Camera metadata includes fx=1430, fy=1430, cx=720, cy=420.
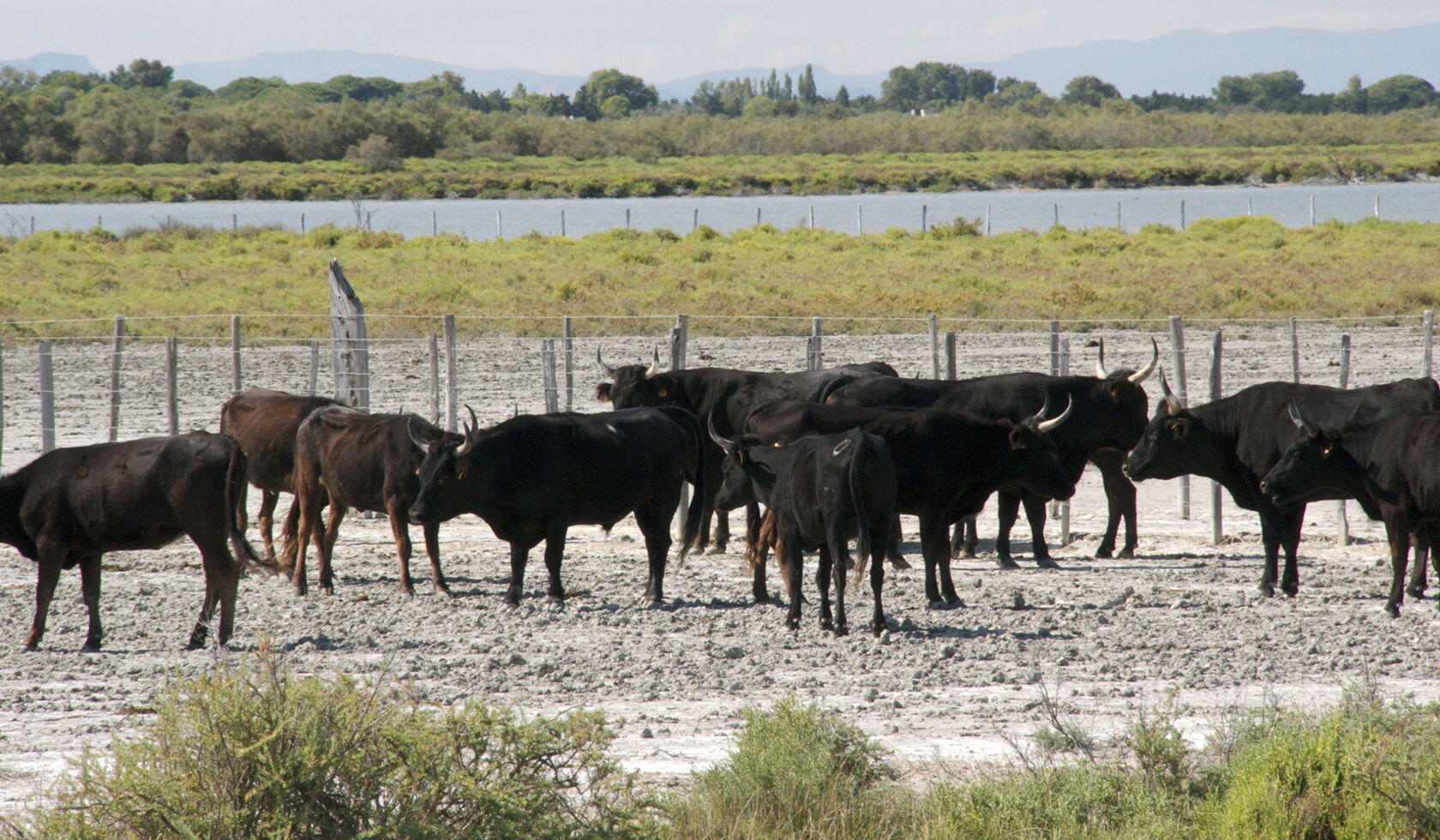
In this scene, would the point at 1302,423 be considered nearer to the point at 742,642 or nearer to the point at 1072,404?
the point at 1072,404

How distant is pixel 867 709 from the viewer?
7.04 m

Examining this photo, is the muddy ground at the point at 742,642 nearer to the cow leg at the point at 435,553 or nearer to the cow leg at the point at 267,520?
the cow leg at the point at 435,553

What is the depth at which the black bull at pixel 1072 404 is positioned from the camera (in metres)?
11.7

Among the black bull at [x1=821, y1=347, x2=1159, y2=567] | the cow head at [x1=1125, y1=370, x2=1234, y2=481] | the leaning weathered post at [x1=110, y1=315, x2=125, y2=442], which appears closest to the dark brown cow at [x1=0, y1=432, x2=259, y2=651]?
the black bull at [x1=821, y1=347, x2=1159, y2=567]

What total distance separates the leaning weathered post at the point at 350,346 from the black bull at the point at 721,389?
9.97ft

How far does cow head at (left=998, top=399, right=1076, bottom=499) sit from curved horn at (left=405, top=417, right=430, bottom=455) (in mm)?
4013

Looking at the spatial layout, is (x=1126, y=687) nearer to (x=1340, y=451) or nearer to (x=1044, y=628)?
(x=1044, y=628)

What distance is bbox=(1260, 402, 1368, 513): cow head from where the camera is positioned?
Answer: 947 centimetres

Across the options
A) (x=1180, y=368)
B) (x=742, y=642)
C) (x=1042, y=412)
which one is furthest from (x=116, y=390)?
(x=1180, y=368)

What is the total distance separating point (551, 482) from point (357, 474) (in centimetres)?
159

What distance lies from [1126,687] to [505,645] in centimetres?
353

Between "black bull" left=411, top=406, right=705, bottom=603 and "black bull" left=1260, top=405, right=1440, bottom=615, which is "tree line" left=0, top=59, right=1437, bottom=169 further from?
"black bull" left=1260, top=405, right=1440, bottom=615

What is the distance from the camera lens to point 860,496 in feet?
27.7

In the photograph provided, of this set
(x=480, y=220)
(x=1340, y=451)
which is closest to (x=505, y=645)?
(x=1340, y=451)
